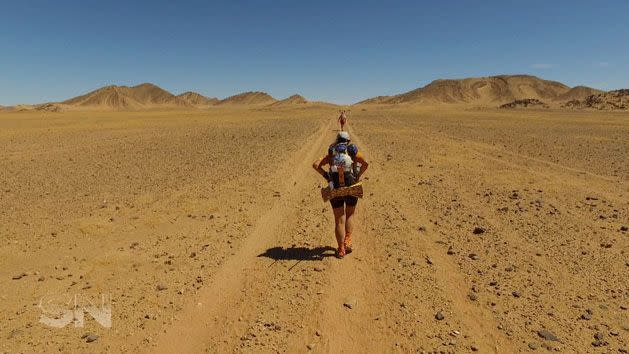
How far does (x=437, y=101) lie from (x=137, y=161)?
171m

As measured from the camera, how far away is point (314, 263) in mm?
6559

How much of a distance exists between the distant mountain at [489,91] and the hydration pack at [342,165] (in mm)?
174224

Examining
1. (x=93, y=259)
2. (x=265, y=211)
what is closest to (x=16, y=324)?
(x=93, y=259)

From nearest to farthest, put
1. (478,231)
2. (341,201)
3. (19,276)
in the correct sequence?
(19,276), (341,201), (478,231)

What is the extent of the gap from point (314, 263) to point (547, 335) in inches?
126

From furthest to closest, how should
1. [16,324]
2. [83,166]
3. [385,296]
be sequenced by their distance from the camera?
[83,166] < [385,296] < [16,324]

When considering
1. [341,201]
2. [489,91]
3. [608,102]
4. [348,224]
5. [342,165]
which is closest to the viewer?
[342,165]

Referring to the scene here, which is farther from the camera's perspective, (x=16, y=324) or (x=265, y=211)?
(x=265, y=211)

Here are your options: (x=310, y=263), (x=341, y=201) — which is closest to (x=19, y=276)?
(x=310, y=263)

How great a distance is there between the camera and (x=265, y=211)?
9445 mm

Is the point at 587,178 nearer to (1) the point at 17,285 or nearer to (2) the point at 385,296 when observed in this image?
(2) the point at 385,296

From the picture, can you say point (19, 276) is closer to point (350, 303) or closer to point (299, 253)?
point (299, 253)

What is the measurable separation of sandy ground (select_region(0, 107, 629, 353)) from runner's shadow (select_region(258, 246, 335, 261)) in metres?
0.05

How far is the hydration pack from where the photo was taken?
656 centimetres
